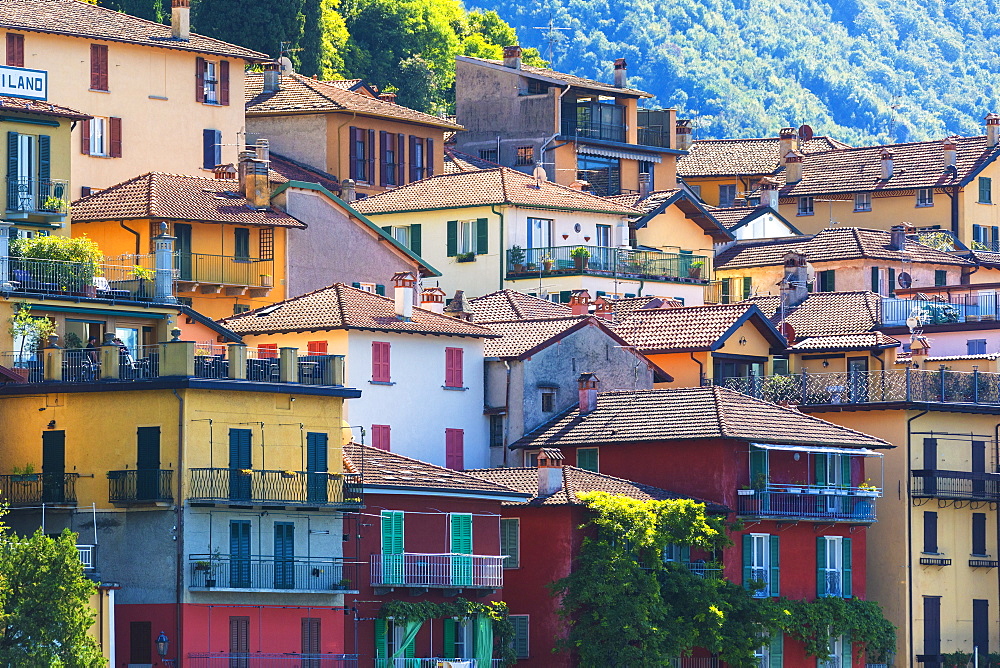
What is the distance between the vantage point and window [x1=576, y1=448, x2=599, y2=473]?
8288cm

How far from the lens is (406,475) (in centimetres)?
7300

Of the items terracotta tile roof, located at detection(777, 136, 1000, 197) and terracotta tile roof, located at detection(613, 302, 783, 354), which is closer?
terracotta tile roof, located at detection(613, 302, 783, 354)

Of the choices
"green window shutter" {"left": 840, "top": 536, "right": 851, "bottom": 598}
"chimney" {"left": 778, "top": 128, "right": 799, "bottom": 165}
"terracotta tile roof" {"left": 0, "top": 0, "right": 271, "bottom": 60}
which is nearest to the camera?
"green window shutter" {"left": 840, "top": 536, "right": 851, "bottom": 598}

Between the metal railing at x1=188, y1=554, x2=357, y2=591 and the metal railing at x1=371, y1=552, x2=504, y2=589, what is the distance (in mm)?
855

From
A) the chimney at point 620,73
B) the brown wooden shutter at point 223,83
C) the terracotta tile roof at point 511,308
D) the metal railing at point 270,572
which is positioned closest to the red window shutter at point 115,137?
the brown wooden shutter at point 223,83

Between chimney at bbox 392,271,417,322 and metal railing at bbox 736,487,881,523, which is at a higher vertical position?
chimney at bbox 392,271,417,322

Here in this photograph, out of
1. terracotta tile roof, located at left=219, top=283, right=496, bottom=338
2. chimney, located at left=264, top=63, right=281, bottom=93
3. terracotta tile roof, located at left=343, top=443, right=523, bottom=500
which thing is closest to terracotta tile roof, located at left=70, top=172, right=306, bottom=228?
terracotta tile roof, located at left=219, top=283, right=496, bottom=338

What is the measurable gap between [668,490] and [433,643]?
11319 millimetres

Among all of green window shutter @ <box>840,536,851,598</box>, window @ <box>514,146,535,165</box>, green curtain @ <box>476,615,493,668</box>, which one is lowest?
green curtain @ <box>476,615,493,668</box>

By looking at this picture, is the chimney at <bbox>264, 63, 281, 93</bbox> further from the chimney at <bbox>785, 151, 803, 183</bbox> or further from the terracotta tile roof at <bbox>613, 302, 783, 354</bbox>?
the chimney at <bbox>785, 151, 803, 183</bbox>

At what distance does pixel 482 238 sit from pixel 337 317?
78.7 ft

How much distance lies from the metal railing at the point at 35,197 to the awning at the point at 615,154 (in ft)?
152

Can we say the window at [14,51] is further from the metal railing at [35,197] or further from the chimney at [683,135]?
the chimney at [683,135]

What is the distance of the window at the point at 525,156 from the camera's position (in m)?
120
